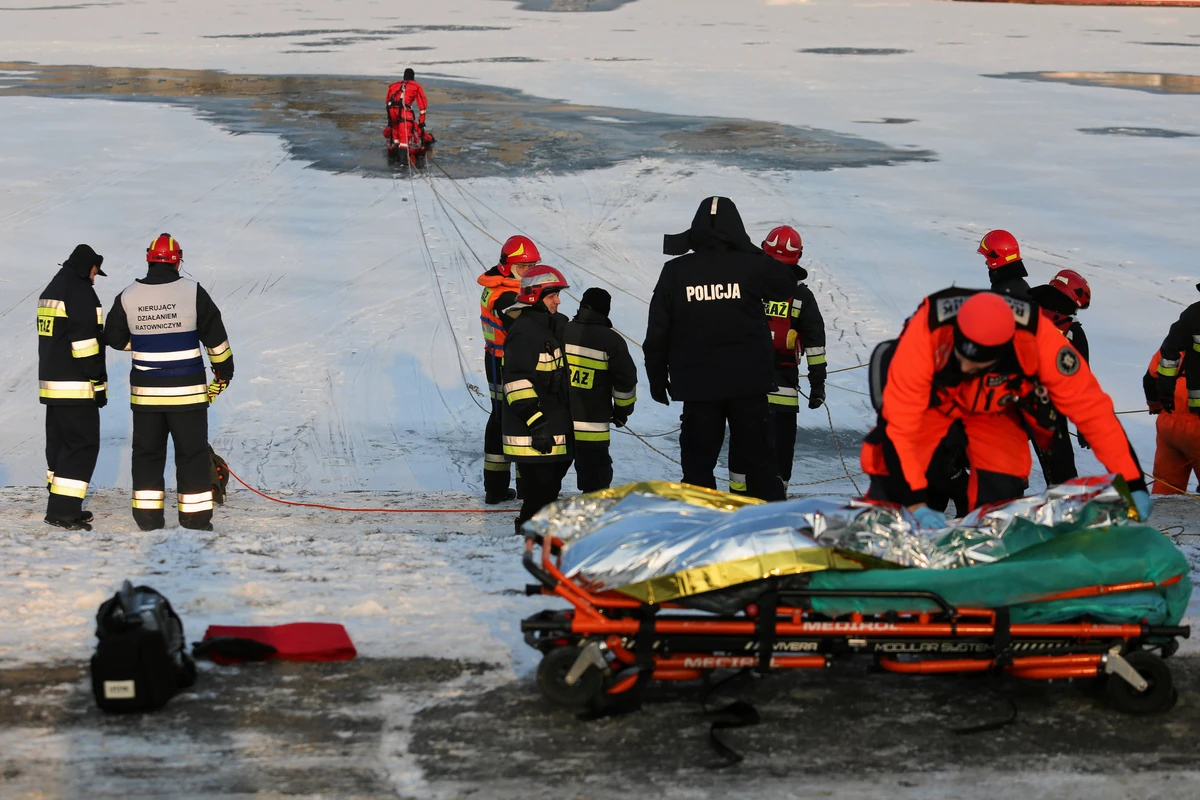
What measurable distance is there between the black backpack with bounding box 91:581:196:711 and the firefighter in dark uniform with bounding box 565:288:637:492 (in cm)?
280

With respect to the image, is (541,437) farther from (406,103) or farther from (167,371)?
(406,103)

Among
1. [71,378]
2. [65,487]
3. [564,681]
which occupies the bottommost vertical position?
[65,487]

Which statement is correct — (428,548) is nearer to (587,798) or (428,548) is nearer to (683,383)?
(683,383)

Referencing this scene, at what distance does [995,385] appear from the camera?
518cm

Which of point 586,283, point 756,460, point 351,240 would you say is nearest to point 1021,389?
point 756,460

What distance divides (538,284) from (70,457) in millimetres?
2925

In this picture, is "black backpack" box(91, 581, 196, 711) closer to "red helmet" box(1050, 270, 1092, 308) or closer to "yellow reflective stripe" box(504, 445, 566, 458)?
"yellow reflective stripe" box(504, 445, 566, 458)

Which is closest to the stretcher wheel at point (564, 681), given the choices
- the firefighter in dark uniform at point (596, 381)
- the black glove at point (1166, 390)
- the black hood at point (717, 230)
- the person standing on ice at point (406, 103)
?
the firefighter in dark uniform at point (596, 381)

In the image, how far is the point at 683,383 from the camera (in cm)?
684

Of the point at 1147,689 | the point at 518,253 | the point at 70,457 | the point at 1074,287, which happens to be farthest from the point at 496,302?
the point at 1147,689

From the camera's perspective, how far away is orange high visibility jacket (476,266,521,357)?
7.97 meters

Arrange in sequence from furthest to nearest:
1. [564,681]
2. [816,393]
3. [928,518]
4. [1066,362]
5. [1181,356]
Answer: [816,393] < [1181,356] < [1066,362] < [928,518] < [564,681]

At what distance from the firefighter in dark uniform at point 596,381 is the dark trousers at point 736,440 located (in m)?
0.44

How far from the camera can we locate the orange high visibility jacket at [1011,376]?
Answer: 16.4 feet
